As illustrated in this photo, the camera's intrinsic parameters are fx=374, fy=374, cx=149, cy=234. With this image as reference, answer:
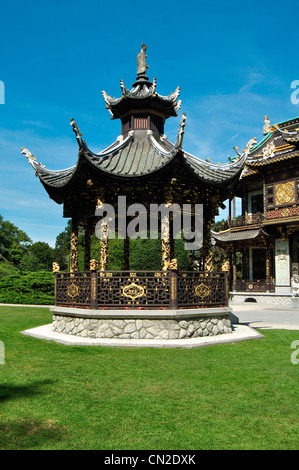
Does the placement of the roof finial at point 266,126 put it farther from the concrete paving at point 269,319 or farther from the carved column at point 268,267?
the concrete paving at point 269,319

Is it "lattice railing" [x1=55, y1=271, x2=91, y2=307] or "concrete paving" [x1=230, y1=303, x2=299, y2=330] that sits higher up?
"lattice railing" [x1=55, y1=271, x2=91, y2=307]

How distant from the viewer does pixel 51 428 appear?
12.9 feet

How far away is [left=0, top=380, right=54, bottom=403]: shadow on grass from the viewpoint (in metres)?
4.99

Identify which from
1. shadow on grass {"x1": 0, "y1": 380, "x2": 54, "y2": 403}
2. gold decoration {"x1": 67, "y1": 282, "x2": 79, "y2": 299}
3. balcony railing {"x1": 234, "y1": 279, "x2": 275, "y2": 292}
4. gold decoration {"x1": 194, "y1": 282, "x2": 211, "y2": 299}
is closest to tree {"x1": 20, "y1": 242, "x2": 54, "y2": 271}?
balcony railing {"x1": 234, "y1": 279, "x2": 275, "y2": 292}

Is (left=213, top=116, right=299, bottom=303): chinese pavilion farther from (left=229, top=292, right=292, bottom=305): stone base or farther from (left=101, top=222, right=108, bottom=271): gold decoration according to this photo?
(left=101, top=222, right=108, bottom=271): gold decoration

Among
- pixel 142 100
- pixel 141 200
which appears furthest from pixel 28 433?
pixel 142 100

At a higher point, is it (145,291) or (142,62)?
(142,62)

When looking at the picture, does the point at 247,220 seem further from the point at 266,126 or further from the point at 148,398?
the point at 148,398

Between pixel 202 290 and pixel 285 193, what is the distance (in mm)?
20663

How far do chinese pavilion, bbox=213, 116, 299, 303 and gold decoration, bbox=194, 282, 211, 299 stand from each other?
18.7m

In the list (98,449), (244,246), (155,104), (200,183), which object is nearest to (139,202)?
(200,183)

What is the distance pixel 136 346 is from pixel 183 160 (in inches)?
179

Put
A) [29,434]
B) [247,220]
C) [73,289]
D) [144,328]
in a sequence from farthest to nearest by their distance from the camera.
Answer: [247,220], [73,289], [144,328], [29,434]

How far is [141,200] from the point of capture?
1042cm
